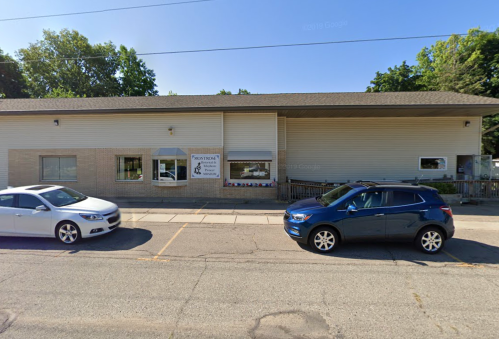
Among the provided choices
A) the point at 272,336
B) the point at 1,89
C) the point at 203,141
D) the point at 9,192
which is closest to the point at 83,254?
the point at 9,192

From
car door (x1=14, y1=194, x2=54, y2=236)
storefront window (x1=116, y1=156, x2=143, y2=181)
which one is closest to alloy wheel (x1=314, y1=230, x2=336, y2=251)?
car door (x1=14, y1=194, x2=54, y2=236)

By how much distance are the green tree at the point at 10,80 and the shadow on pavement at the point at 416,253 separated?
4276 centimetres

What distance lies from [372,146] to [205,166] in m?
10.2

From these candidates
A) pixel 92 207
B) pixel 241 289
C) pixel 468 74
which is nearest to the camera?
pixel 241 289

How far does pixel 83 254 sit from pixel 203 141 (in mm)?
8130

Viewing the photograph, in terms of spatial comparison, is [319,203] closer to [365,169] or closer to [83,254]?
[83,254]

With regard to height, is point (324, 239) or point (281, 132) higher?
point (281, 132)

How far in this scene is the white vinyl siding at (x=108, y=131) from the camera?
12328mm

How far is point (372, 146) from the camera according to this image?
14000 mm

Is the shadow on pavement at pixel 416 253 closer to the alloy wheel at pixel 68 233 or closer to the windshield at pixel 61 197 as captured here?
the alloy wheel at pixel 68 233

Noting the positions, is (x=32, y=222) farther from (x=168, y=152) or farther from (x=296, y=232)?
(x=168, y=152)

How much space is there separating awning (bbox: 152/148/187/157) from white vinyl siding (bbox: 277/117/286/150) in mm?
5354

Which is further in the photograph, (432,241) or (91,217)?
(91,217)

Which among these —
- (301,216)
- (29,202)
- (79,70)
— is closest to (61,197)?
(29,202)
